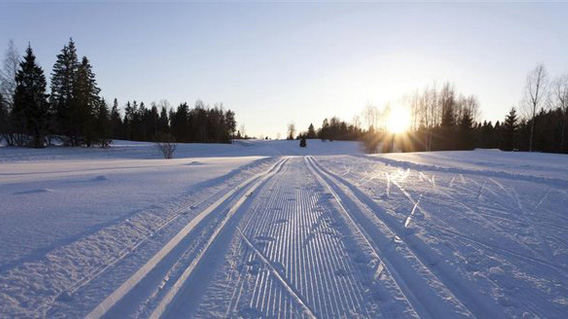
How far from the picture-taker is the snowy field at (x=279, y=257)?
11.0 ft

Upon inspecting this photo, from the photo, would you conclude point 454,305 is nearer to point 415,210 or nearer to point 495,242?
point 495,242

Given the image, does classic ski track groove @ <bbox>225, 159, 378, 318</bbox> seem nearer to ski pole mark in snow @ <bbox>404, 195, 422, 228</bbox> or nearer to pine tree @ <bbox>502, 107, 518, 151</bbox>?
ski pole mark in snow @ <bbox>404, 195, 422, 228</bbox>

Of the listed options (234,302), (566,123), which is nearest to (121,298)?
(234,302)

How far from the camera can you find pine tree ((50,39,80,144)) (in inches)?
1601

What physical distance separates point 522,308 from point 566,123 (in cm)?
5743

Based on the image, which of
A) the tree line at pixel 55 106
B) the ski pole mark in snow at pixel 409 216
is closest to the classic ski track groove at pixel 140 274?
the ski pole mark in snow at pixel 409 216

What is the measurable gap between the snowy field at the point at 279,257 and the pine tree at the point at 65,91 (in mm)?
37906

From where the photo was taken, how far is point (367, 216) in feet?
23.3

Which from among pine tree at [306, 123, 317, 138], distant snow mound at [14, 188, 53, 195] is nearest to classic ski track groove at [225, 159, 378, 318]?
distant snow mound at [14, 188, 53, 195]

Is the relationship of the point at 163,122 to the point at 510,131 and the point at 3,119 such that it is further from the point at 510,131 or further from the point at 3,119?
the point at 510,131

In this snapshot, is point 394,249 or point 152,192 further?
point 152,192

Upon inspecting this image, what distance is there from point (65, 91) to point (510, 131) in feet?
232

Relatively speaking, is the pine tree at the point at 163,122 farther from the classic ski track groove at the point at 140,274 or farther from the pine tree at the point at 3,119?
the classic ski track groove at the point at 140,274

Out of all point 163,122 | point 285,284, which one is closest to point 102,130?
point 285,284
